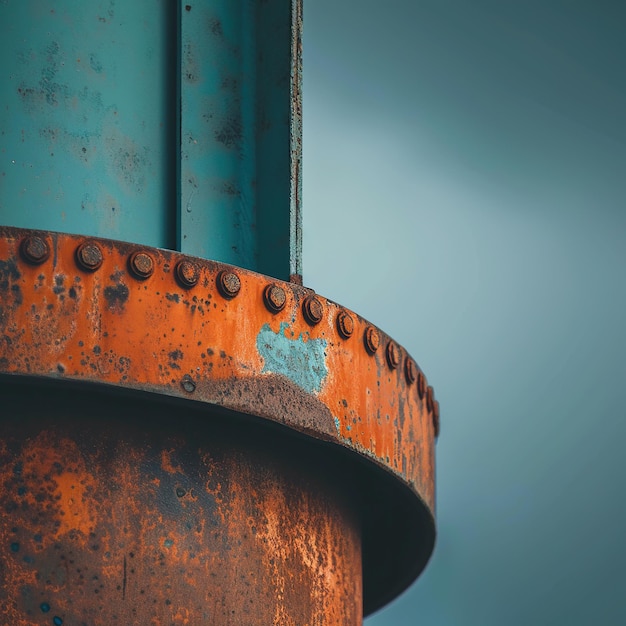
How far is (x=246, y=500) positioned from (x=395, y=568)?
1379mm

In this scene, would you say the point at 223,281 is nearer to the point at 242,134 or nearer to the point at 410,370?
the point at 410,370

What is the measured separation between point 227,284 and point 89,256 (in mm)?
380

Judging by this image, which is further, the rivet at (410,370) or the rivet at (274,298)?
the rivet at (410,370)

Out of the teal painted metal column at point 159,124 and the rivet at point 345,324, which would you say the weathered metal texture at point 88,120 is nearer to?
the teal painted metal column at point 159,124

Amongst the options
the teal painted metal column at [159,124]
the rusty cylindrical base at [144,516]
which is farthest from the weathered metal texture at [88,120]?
the rusty cylindrical base at [144,516]

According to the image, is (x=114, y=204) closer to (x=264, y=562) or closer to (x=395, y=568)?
(x=264, y=562)

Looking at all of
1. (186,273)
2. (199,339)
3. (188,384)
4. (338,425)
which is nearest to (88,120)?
(186,273)

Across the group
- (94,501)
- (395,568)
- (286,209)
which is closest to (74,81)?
(286,209)

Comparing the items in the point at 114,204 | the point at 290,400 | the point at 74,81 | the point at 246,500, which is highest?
the point at 74,81

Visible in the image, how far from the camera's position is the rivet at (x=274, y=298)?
3.37 metres

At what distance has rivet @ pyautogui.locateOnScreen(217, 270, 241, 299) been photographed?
129 inches

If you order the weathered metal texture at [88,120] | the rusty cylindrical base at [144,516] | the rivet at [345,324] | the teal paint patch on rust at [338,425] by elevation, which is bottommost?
the rusty cylindrical base at [144,516]

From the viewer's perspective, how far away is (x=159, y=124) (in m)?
4.09

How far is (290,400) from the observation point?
338 cm
